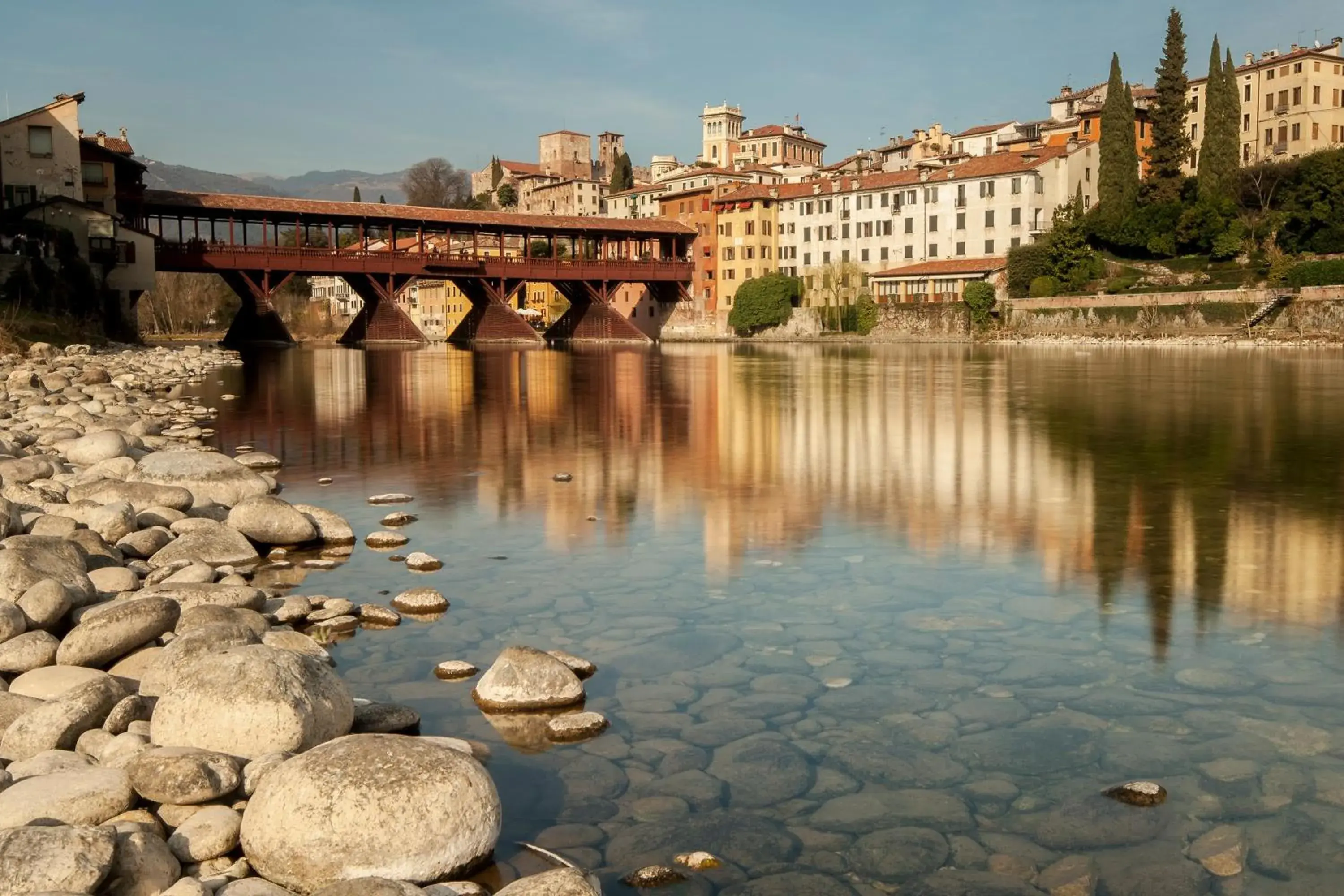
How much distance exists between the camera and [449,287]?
400 feet

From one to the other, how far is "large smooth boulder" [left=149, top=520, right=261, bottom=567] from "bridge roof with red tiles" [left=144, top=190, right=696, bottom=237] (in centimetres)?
6082

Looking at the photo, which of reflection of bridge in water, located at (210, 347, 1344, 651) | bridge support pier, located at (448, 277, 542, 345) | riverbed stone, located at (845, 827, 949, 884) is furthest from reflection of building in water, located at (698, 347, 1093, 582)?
bridge support pier, located at (448, 277, 542, 345)

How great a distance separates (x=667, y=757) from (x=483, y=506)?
25.7ft

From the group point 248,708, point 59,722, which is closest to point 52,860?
point 248,708

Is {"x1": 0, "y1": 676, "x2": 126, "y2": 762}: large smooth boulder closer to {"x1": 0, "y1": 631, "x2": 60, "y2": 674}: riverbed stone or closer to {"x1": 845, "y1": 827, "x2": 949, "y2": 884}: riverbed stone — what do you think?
{"x1": 0, "y1": 631, "x2": 60, "y2": 674}: riverbed stone

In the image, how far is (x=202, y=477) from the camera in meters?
13.1

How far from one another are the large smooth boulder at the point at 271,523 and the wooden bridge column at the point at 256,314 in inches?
2517

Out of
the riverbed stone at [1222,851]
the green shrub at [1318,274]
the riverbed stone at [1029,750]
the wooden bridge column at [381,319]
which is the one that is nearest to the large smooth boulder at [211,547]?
the riverbed stone at [1029,750]

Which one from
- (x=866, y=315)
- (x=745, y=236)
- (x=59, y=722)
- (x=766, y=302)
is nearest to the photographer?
(x=59, y=722)

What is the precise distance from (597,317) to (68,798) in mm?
81390

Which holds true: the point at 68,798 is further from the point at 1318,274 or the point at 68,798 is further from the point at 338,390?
the point at 1318,274

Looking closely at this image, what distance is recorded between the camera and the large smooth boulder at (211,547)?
993 centimetres

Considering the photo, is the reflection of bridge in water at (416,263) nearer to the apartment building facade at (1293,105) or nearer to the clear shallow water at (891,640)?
the apartment building facade at (1293,105)

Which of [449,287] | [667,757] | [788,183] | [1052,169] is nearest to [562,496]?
[667,757]
